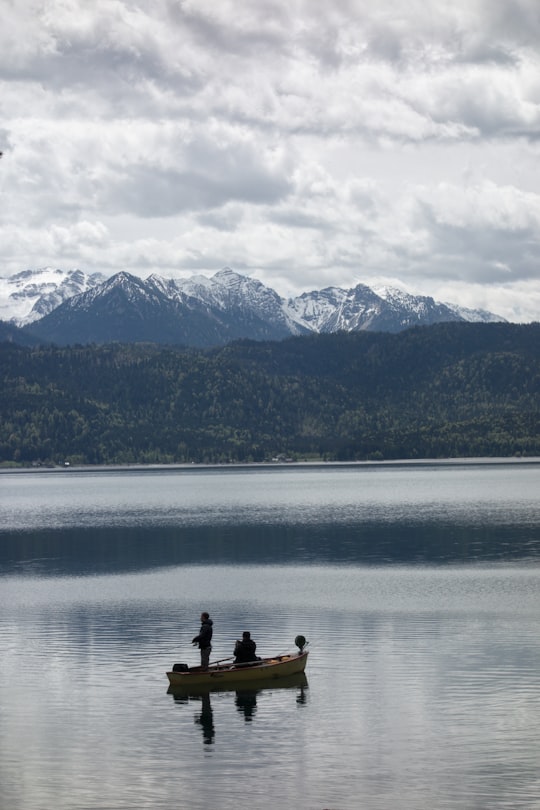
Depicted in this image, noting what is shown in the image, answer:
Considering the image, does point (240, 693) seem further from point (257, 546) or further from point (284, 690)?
point (257, 546)

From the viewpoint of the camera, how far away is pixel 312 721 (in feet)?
177

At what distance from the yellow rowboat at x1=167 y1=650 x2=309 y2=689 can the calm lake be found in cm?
97

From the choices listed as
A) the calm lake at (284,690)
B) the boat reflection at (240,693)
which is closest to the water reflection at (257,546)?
the calm lake at (284,690)

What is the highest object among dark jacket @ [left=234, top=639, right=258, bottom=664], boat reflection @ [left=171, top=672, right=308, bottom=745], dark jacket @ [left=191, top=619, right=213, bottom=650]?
dark jacket @ [left=191, top=619, right=213, bottom=650]

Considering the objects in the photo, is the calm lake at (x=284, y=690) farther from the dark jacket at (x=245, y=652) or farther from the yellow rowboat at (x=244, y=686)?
the dark jacket at (x=245, y=652)

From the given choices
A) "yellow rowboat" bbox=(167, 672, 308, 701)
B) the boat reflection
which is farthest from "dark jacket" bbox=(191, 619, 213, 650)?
the boat reflection

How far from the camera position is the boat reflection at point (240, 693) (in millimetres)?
57062

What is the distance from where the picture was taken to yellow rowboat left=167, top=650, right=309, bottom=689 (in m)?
62.2

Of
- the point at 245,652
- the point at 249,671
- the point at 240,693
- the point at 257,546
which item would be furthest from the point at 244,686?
the point at 257,546

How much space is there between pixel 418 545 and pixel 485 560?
2234 cm

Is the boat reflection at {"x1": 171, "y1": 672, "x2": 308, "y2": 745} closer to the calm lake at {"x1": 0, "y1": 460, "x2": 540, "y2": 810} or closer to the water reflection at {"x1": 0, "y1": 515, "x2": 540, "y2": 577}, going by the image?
the calm lake at {"x1": 0, "y1": 460, "x2": 540, "y2": 810}

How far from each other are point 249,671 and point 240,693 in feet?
4.27

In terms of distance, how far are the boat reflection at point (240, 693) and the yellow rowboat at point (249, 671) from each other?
219mm

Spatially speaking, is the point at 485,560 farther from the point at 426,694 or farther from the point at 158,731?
the point at 158,731
